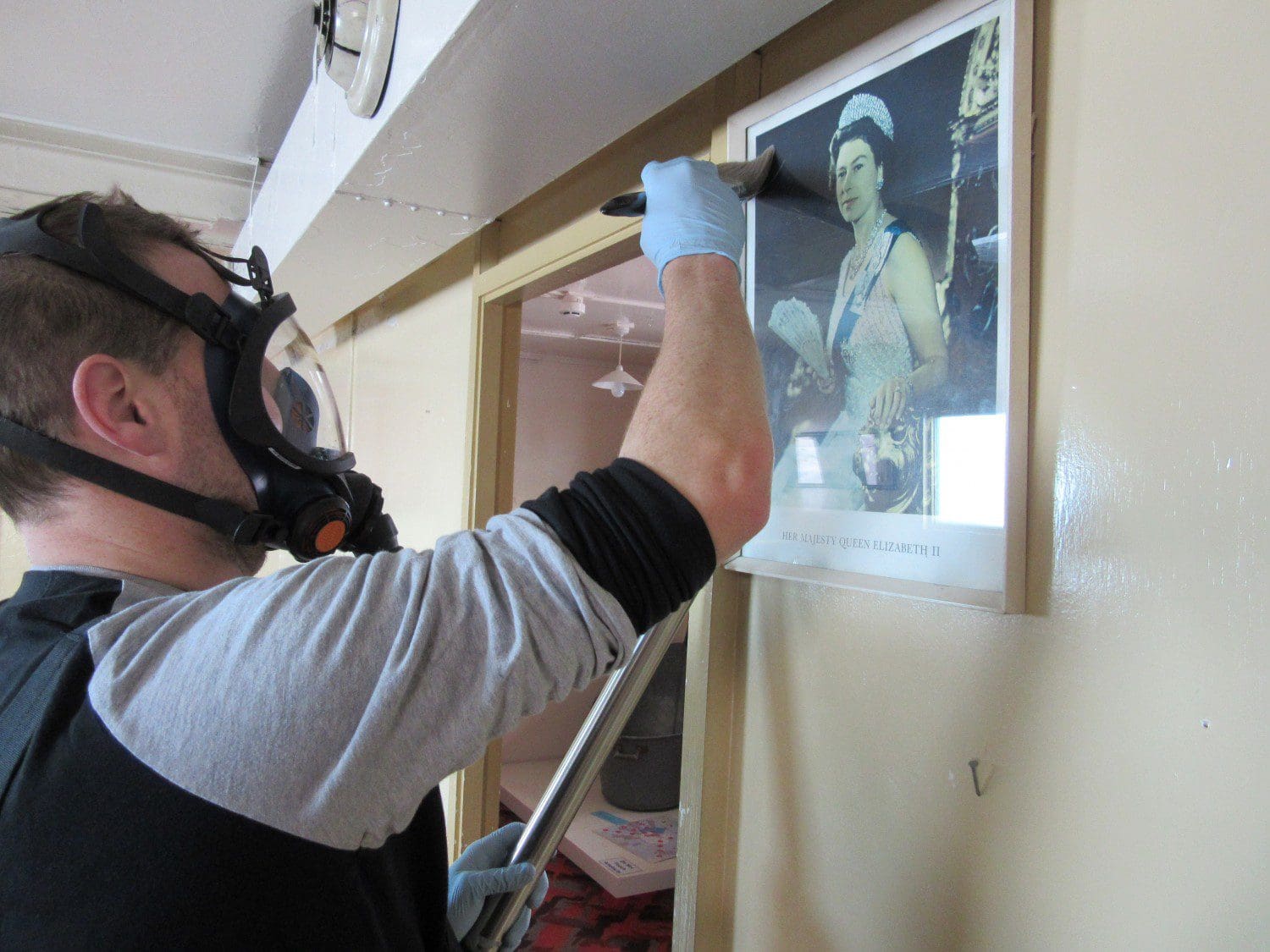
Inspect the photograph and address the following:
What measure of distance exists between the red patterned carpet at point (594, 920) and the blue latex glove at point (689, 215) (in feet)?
10.1

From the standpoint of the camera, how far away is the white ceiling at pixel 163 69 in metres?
1.80

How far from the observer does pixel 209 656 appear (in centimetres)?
56

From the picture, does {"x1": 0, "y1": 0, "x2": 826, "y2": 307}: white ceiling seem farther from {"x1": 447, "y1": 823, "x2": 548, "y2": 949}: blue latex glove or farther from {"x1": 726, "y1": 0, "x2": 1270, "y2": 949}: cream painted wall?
{"x1": 447, "y1": 823, "x2": 548, "y2": 949}: blue latex glove

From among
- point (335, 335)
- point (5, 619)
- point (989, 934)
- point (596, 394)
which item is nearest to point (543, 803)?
point (989, 934)

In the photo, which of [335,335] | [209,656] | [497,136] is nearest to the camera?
[209,656]

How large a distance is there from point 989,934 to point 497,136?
1200mm

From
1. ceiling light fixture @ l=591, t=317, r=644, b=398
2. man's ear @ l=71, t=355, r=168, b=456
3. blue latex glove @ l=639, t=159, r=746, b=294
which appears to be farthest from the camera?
ceiling light fixture @ l=591, t=317, r=644, b=398

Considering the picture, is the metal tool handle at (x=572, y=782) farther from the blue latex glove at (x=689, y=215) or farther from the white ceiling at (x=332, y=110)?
the white ceiling at (x=332, y=110)

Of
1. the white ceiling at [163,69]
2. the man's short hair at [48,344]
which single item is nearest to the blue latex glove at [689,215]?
the man's short hair at [48,344]

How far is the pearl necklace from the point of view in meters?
0.90

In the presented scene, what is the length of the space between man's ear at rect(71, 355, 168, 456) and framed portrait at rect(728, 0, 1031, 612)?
69cm

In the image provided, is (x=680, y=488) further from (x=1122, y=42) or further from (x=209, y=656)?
(x=1122, y=42)

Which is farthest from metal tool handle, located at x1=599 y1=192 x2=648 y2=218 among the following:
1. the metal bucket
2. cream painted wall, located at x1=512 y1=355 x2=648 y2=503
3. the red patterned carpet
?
cream painted wall, located at x1=512 y1=355 x2=648 y2=503

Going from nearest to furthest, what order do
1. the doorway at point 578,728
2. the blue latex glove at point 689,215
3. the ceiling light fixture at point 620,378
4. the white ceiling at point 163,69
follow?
the blue latex glove at point 689,215 < the white ceiling at point 163,69 < the doorway at point 578,728 < the ceiling light fixture at point 620,378
